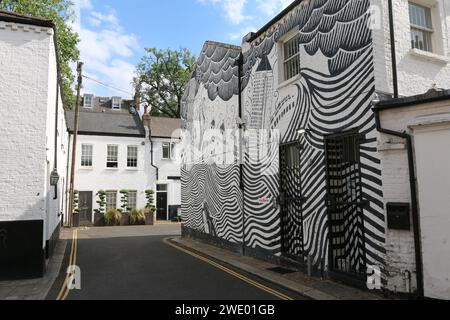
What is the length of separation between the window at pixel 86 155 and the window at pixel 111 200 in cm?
273

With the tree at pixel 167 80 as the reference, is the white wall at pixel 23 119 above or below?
below

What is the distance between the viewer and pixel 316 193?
9.22 m

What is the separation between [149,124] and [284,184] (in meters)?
21.6

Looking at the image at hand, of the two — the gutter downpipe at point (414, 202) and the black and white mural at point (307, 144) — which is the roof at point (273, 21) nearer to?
the black and white mural at point (307, 144)

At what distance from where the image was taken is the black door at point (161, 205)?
30219 millimetres

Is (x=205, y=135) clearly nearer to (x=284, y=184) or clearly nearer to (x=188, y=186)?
(x=188, y=186)

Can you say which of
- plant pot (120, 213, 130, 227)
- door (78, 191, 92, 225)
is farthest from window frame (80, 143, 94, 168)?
plant pot (120, 213, 130, 227)

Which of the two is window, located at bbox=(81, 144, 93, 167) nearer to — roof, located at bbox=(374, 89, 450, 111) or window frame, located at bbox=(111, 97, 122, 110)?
window frame, located at bbox=(111, 97, 122, 110)

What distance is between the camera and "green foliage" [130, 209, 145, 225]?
27.4 m

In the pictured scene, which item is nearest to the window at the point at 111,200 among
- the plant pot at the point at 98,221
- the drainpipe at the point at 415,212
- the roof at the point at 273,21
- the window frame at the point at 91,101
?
the plant pot at the point at 98,221

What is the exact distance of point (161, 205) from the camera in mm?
30375

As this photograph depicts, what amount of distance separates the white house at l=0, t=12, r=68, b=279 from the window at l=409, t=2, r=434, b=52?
9466 millimetres

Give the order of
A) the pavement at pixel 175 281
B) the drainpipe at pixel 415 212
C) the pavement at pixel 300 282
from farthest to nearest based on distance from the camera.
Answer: the pavement at pixel 175 281 < the pavement at pixel 300 282 < the drainpipe at pixel 415 212

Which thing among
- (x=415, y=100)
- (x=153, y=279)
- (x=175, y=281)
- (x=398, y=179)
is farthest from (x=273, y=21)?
(x=153, y=279)
